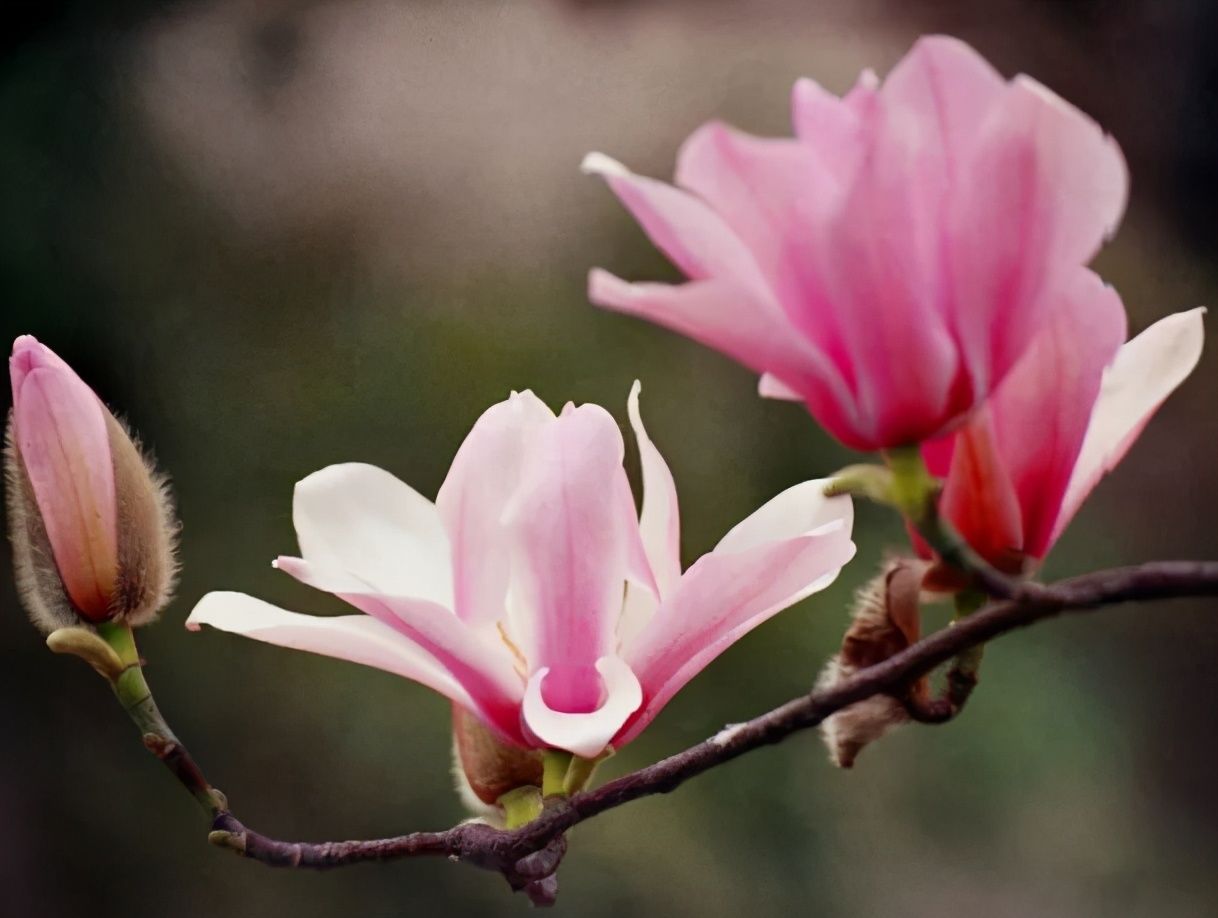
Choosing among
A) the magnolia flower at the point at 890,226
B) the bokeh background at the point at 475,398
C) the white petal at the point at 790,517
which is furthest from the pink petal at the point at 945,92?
the bokeh background at the point at 475,398

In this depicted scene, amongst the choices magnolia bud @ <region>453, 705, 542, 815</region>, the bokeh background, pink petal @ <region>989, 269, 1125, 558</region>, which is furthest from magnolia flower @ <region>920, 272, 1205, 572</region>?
the bokeh background

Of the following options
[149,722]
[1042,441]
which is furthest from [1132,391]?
[149,722]

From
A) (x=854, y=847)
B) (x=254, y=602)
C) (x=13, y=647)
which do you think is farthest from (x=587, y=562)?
(x=13, y=647)

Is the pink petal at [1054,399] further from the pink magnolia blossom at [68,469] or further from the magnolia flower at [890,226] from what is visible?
the pink magnolia blossom at [68,469]

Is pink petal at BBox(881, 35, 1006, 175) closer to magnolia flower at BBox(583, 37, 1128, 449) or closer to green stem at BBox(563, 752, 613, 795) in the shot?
magnolia flower at BBox(583, 37, 1128, 449)

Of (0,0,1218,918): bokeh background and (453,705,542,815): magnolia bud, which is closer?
(453,705,542,815): magnolia bud

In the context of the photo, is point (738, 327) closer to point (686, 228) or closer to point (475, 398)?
point (686, 228)
